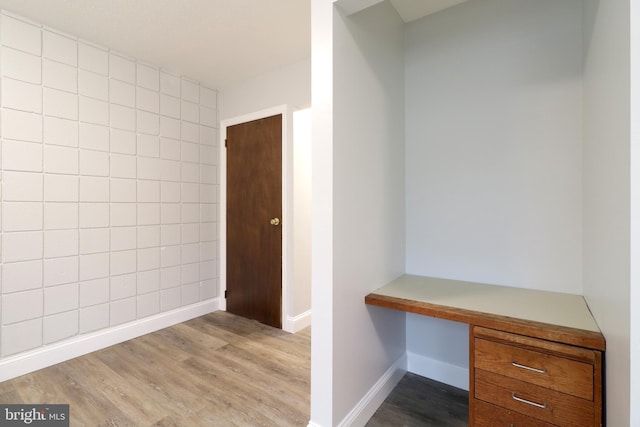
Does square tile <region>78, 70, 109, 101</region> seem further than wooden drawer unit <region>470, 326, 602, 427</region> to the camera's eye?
Yes

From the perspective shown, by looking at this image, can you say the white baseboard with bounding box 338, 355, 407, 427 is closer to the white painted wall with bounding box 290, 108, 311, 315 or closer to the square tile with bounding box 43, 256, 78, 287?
the white painted wall with bounding box 290, 108, 311, 315

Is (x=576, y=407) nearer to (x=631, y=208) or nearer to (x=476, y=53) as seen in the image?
(x=631, y=208)

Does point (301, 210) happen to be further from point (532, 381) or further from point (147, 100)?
point (532, 381)

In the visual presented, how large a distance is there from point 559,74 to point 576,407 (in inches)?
63.7

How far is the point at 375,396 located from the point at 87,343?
2.30m

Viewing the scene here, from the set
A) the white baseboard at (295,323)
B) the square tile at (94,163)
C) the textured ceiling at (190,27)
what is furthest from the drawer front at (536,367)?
the square tile at (94,163)

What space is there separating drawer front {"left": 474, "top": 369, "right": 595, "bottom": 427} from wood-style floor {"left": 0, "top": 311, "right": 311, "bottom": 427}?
3.11ft

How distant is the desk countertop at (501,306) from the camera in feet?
3.79

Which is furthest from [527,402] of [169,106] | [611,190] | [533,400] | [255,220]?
[169,106]

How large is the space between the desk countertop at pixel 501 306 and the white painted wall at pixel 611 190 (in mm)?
77

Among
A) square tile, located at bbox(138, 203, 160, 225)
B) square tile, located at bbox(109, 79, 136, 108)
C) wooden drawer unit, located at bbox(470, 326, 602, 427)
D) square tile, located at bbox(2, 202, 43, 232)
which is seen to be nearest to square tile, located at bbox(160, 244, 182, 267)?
square tile, located at bbox(138, 203, 160, 225)

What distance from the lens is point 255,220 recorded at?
119 inches

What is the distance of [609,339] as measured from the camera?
3.26ft

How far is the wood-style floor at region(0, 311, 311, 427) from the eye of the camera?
5.39ft
